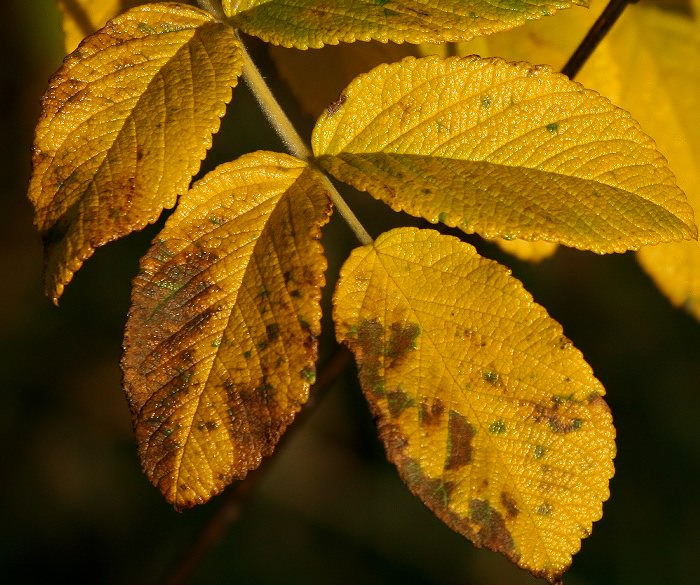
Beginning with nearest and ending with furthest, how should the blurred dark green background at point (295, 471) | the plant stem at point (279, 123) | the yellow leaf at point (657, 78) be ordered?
the plant stem at point (279, 123) → the yellow leaf at point (657, 78) → the blurred dark green background at point (295, 471)

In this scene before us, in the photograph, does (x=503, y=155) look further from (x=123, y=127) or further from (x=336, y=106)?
(x=123, y=127)

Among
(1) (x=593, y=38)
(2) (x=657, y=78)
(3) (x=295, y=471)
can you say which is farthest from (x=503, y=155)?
(3) (x=295, y=471)

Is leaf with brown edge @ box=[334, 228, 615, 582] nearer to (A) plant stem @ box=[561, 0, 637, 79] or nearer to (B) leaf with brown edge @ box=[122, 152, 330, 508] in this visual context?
(B) leaf with brown edge @ box=[122, 152, 330, 508]

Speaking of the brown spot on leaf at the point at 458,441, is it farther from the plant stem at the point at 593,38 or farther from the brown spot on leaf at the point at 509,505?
the plant stem at the point at 593,38

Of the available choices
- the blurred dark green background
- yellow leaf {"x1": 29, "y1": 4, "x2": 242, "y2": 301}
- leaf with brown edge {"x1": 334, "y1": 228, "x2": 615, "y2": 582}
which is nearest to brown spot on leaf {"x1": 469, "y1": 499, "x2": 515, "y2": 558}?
leaf with brown edge {"x1": 334, "y1": 228, "x2": 615, "y2": 582}

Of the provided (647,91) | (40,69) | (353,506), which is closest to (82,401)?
(353,506)

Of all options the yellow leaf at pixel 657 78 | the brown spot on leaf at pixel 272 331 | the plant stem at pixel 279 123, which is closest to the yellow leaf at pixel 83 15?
the plant stem at pixel 279 123
